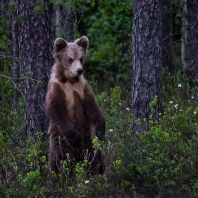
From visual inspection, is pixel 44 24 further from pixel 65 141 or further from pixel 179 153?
pixel 179 153

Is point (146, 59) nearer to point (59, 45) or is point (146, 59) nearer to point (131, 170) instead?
point (59, 45)

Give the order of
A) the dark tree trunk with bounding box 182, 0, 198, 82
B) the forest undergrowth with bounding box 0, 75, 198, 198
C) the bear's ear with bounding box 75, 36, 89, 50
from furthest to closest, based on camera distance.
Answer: the dark tree trunk with bounding box 182, 0, 198, 82
the bear's ear with bounding box 75, 36, 89, 50
the forest undergrowth with bounding box 0, 75, 198, 198

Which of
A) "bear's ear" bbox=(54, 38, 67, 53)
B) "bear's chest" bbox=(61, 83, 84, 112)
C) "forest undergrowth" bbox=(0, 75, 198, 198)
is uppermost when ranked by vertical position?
"bear's ear" bbox=(54, 38, 67, 53)

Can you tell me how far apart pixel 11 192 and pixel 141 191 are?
1511 millimetres

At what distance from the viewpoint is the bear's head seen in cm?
707

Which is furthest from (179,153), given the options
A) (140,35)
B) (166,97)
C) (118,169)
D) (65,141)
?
(166,97)

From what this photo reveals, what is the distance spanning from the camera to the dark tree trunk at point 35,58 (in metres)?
7.85

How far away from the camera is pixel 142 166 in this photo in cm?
600

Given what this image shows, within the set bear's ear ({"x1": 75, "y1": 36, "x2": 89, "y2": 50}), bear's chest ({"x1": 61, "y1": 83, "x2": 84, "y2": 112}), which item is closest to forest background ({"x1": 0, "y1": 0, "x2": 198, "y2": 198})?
bear's ear ({"x1": 75, "y1": 36, "x2": 89, "y2": 50})

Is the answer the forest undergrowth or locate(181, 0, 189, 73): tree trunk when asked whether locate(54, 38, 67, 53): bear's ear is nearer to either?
the forest undergrowth

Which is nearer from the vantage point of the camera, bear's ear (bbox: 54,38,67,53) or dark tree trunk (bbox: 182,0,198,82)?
bear's ear (bbox: 54,38,67,53)

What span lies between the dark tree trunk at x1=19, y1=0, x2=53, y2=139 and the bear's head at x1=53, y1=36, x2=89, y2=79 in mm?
707

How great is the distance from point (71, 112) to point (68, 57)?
0.76 meters

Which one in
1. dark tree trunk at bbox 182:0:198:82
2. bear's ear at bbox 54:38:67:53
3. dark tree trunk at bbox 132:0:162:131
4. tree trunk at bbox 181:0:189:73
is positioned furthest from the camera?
tree trunk at bbox 181:0:189:73
